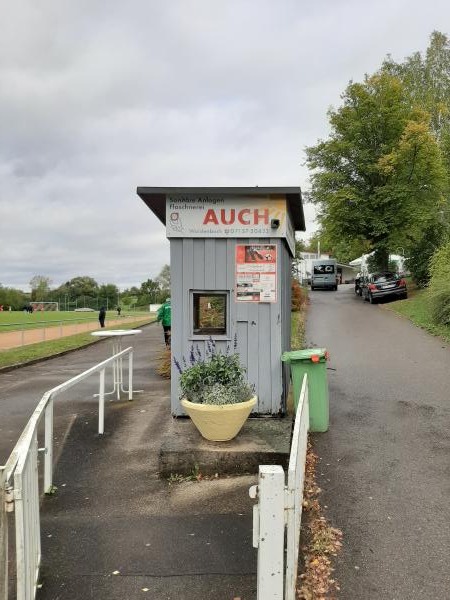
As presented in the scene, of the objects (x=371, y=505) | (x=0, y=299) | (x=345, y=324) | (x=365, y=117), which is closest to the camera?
(x=371, y=505)

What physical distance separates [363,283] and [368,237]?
9.41 ft

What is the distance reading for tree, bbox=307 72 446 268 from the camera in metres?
28.2

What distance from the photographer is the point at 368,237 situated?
3116 cm

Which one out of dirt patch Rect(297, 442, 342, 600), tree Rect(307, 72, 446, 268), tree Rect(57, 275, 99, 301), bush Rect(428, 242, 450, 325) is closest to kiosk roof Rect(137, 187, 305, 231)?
dirt patch Rect(297, 442, 342, 600)

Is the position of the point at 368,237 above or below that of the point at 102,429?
above

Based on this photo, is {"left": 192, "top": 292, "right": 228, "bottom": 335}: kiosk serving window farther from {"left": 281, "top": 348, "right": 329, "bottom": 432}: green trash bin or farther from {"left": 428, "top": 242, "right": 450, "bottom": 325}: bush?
{"left": 428, "top": 242, "right": 450, "bottom": 325}: bush

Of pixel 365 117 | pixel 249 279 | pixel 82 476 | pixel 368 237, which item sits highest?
pixel 365 117

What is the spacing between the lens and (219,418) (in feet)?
16.7

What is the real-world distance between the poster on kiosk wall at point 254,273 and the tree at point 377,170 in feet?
78.4

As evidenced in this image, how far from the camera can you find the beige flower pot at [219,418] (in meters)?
5.05

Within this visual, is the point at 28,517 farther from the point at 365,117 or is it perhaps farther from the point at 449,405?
the point at 365,117

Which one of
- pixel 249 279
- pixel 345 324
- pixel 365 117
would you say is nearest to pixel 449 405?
pixel 249 279

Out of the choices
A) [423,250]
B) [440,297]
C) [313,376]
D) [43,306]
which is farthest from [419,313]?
[43,306]

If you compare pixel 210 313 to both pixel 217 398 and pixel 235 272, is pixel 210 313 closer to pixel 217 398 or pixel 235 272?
pixel 235 272
